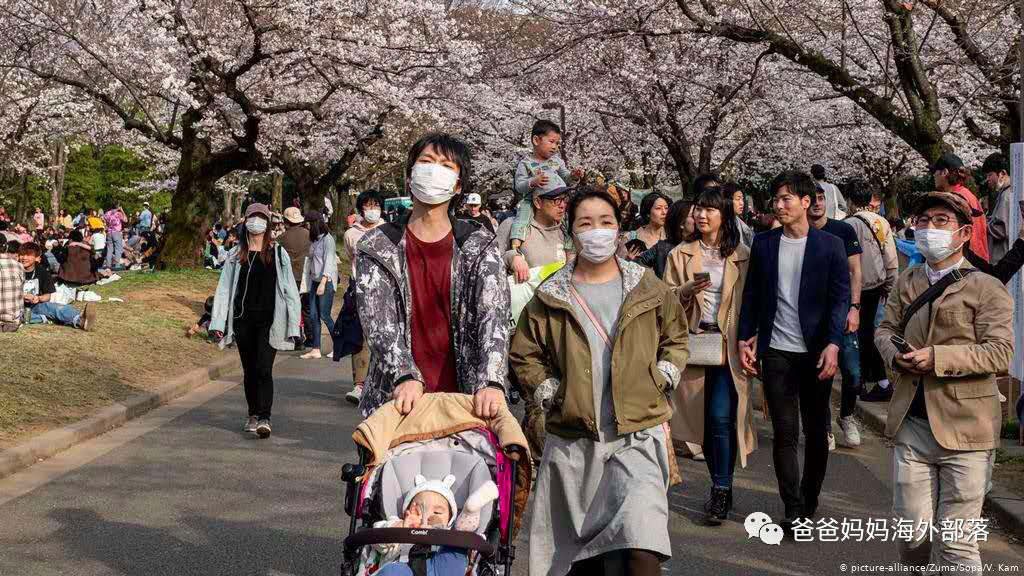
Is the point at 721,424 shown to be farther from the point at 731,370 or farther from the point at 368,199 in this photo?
the point at 368,199

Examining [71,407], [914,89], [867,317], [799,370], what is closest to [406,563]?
[799,370]

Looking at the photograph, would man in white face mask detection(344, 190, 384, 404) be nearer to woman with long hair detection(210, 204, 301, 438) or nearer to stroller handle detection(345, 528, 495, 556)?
woman with long hair detection(210, 204, 301, 438)

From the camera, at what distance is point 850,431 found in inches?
368

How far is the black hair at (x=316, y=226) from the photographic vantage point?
14281 millimetres

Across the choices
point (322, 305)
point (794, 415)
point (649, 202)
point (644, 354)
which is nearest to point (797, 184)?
point (794, 415)

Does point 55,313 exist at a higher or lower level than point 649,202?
lower

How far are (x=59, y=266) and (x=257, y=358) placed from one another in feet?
50.9

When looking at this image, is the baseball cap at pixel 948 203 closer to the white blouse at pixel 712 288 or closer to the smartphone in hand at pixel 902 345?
the smartphone in hand at pixel 902 345

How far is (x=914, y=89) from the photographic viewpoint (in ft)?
46.0

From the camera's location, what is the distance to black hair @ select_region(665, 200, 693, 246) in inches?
308

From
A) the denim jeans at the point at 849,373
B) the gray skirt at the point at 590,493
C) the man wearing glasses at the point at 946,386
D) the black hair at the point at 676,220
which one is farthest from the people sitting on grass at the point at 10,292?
the man wearing glasses at the point at 946,386

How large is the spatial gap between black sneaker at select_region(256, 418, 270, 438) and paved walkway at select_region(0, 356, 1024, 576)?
0.09 metres

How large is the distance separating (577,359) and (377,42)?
19.7 meters

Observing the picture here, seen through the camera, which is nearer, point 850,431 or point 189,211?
point 850,431
